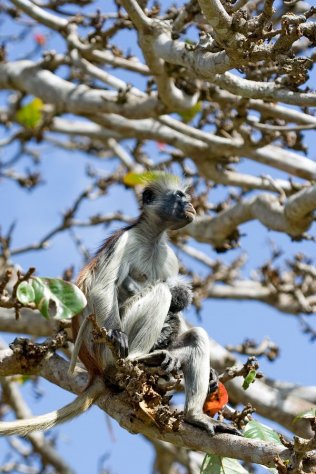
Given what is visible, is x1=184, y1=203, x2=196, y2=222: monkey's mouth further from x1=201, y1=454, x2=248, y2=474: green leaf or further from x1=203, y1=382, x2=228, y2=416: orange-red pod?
x1=201, y1=454, x2=248, y2=474: green leaf

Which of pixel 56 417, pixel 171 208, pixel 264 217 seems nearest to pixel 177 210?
pixel 171 208

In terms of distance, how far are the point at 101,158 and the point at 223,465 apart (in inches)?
341

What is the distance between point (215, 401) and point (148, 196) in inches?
85.9

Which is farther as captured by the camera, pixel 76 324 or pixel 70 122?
pixel 70 122

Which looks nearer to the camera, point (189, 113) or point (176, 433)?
point (176, 433)

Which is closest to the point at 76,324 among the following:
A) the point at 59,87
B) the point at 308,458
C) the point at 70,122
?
the point at 308,458

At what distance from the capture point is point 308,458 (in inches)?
172

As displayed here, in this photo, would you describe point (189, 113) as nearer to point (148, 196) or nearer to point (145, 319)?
point (148, 196)

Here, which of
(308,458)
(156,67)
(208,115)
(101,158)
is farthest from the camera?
(101,158)

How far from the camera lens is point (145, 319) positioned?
244 inches

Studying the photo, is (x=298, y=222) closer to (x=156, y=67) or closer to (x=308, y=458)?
(x=156, y=67)

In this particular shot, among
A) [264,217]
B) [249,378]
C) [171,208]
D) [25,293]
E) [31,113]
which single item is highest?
[25,293]

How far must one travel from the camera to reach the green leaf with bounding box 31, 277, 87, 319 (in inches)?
211

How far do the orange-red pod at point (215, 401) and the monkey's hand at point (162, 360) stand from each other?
292mm
